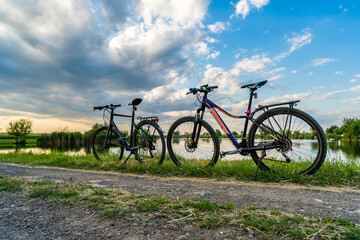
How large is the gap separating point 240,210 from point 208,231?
1.79 ft

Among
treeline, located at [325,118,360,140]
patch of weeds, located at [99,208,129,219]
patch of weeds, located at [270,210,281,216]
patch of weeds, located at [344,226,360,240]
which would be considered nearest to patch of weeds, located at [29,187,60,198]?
patch of weeds, located at [99,208,129,219]

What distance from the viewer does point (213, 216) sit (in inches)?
76.8

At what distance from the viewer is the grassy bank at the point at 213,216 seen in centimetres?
166

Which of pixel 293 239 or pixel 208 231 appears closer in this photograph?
pixel 293 239

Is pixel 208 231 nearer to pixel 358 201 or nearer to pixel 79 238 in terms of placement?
pixel 79 238

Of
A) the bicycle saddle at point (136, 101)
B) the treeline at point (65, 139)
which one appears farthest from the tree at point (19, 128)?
the bicycle saddle at point (136, 101)

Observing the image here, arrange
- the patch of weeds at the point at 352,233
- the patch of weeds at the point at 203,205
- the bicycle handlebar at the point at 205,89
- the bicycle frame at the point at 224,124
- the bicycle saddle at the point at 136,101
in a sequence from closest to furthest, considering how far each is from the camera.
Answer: the patch of weeds at the point at 352,233, the patch of weeds at the point at 203,205, the bicycle frame at the point at 224,124, the bicycle handlebar at the point at 205,89, the bicycle saddle at the point at 136,101

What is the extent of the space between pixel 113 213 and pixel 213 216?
3.39 ft

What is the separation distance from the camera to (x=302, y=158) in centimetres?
501

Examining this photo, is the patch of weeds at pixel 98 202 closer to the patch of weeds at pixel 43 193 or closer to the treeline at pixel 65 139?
the patch of weeds at pixel 43 193

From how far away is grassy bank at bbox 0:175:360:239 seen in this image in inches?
65.3

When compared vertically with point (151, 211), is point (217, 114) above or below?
above

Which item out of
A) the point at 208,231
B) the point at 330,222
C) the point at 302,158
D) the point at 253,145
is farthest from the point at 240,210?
the point at 302,158

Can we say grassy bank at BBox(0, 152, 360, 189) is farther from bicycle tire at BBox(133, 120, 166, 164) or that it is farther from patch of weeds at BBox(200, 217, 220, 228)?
patch of weeds at BBox(200, 217, 220, 228)
